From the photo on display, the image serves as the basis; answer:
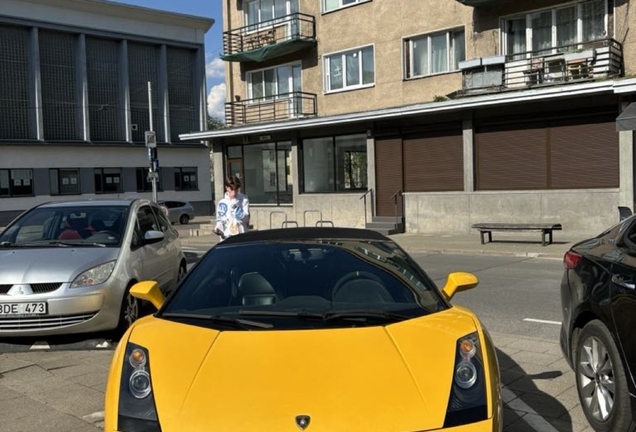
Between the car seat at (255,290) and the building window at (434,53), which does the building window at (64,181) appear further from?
the car seat at (255,290)

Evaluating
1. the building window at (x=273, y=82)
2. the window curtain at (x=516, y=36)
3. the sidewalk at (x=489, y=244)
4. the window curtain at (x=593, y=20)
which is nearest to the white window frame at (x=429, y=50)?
the window curtain at (x=516, y=36)

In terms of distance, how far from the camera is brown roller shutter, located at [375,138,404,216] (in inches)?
858

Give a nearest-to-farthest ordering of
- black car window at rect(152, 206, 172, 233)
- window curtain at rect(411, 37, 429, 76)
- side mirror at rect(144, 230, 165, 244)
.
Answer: side mirror at rect(144, 230, 165, 244) < black car window at rect(152, 206, 172, 233) < window curtain at rect(411, 37, 429, 76)

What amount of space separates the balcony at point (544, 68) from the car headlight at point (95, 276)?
1479 centimetres

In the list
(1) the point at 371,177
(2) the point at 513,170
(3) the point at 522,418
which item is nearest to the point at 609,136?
(2) the point at 513,170

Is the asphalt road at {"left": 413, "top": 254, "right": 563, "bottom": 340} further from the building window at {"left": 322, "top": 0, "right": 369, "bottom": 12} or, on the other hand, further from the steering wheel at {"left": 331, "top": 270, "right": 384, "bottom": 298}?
the building window at {"left": 322, "top": 0, "right": 369, "bottom": 12}

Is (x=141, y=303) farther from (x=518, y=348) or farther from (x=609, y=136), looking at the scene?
(x=609, y=136)

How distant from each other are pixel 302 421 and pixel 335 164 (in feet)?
71.1

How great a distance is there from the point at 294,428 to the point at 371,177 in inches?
800

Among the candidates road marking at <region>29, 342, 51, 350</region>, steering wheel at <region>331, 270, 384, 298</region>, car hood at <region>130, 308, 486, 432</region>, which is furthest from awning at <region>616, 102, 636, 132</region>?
road marking at <region>29, 342, 51, 350</region>

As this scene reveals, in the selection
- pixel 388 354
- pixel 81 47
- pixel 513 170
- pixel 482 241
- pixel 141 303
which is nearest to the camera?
pixel 388 354

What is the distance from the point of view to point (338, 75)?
24438 millimetres

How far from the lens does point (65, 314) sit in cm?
613

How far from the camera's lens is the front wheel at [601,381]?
355 cm
